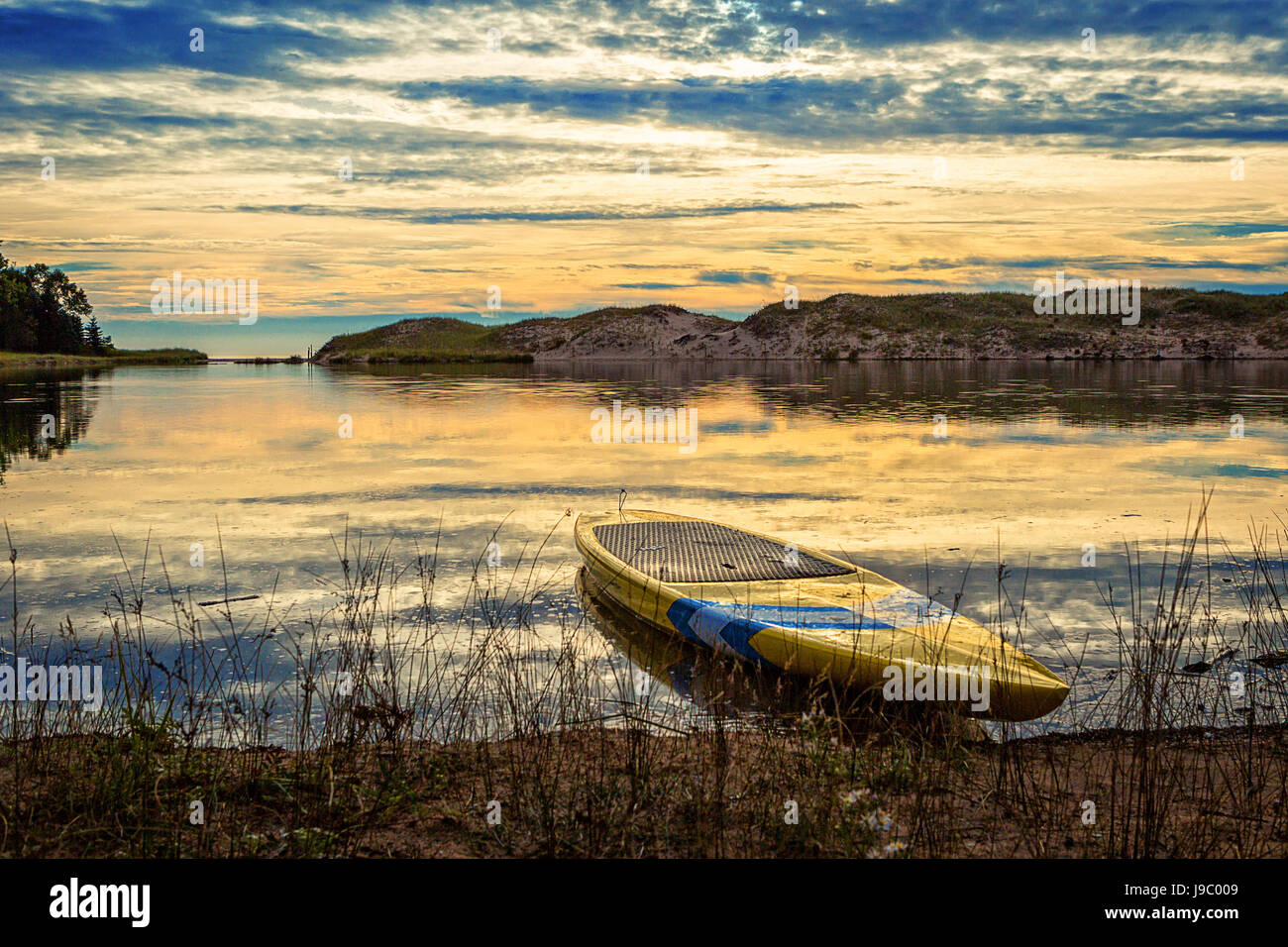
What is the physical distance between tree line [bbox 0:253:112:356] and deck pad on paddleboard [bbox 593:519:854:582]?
369 feet

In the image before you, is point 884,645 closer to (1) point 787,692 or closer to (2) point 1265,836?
(1) point 787,692

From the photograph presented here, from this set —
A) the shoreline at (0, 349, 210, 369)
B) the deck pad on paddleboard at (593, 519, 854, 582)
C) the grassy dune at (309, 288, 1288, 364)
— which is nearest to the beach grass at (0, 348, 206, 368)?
the shoreline at (0, 349, 210, 369)

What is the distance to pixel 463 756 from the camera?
630cm

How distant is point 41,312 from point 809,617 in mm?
128708

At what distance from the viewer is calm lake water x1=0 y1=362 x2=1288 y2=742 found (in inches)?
450

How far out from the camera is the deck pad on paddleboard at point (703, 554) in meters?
10.3

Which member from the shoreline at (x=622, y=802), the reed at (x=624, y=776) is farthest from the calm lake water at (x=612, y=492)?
the shoreline at (x=622, y=802)

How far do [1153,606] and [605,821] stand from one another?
25.9 ft

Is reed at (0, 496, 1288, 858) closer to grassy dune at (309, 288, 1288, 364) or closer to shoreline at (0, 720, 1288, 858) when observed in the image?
shoreline at (0, 720, 1288, 858)

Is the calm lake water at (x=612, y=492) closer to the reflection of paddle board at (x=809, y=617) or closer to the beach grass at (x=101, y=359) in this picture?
the reflection of paddle board at (x=809, y=617)

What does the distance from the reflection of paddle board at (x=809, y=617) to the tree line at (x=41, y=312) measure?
11398cm

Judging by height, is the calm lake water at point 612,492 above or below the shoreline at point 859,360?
below

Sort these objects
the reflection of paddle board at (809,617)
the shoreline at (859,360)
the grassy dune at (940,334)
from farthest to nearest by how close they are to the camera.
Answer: the grassy dune at (940,334), the shoreline at (859,360), the reflection of paddle board at (809,617)
